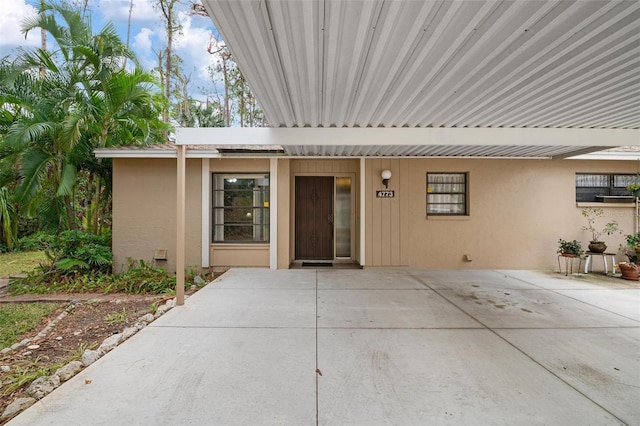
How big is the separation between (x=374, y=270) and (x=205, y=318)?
13.0 ft

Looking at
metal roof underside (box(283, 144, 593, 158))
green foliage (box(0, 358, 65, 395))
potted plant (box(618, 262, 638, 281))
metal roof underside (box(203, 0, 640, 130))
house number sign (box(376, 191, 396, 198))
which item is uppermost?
metal roof underside (box(203, 0, 640, 130))

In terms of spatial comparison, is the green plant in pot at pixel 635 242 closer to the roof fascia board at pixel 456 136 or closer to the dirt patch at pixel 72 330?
the roof fascia board at pixel 456 136

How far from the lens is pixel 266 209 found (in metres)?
7.17

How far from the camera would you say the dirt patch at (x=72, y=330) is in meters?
3.10

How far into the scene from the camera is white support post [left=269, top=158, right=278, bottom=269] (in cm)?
695

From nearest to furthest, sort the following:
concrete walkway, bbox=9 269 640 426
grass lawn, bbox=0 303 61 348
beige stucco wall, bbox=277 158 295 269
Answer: concrete walkway, bbox=9 269 640 426
grass lawn, bbox=0 303 61 348
beige stucco wall, bbox=277 158 295 269

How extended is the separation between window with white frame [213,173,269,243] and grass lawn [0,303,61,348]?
10.4 ft

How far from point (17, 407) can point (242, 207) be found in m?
5.22

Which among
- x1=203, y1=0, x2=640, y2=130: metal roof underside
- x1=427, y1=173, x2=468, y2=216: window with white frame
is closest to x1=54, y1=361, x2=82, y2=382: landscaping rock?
x1=203, y1=0, x2=640, y2=130: metal roof underside

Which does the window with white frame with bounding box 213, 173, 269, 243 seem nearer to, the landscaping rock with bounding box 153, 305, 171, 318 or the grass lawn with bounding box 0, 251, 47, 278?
the landscaping rock with bounding box 153, 305, 171, 318

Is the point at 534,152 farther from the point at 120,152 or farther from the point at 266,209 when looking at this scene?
the point at 120,152

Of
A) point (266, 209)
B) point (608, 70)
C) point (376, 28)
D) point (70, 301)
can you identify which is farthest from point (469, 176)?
point (70, 301)

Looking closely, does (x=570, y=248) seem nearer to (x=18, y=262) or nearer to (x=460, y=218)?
(x=460, y=218)

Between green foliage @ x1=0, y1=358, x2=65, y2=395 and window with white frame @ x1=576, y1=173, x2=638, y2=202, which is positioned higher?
window with white frame @ x1=576, y1=173, x2=638, y2=202
